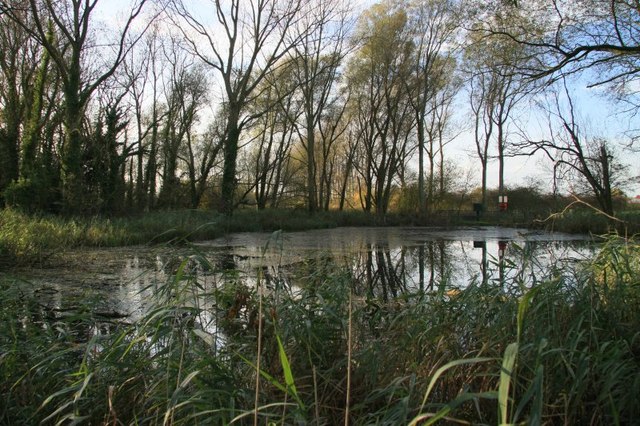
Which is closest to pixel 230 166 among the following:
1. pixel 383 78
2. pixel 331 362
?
pixel 383 78

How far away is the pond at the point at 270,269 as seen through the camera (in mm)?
3533

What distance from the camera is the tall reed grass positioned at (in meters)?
2.02

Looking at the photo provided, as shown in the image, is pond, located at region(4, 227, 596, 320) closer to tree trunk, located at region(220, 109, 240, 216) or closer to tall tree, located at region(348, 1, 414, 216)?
tree trunk, located at region(220, 109, 240, 216)

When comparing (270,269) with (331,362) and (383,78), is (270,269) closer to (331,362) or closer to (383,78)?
(331,362)

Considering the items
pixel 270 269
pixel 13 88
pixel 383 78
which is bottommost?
pixel 270 269

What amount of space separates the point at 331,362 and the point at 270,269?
15.3 feet

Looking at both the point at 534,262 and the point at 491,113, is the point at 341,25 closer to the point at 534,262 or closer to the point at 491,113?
the point at 491,113

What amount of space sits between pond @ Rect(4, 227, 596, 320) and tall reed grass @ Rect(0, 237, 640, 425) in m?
0.31

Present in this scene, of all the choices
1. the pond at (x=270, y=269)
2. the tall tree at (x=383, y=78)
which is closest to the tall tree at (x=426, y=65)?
the tall tree at (x=383, y=78)

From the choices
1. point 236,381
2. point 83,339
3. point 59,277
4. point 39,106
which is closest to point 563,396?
point 236,381

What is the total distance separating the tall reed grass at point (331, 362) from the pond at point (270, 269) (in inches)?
12.3

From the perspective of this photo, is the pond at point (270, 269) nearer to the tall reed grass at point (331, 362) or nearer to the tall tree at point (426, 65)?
the tall reed grass at point (331, 362)

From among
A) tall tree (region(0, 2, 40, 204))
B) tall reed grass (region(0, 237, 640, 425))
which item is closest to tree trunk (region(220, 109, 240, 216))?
tall tree (region(0, 2, 40, 204))

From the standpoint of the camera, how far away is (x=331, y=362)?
2693 millimetres
